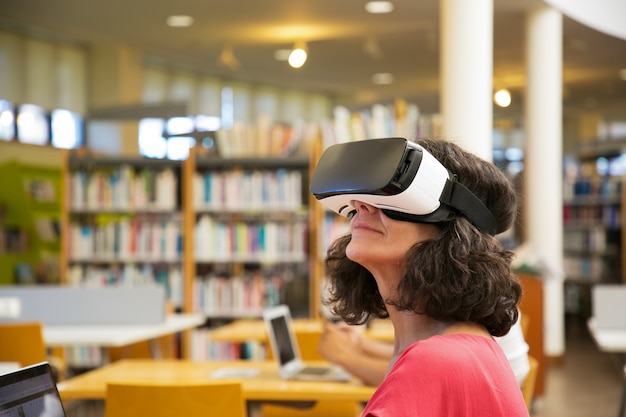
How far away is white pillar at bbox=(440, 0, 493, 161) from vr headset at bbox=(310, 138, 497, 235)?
14.5ft

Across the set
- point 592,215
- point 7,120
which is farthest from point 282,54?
point 592,215

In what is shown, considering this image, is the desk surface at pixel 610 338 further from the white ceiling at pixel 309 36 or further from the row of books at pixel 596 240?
the row of books at pixel 596 240

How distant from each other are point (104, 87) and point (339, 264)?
10789mm

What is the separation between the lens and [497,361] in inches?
47.9

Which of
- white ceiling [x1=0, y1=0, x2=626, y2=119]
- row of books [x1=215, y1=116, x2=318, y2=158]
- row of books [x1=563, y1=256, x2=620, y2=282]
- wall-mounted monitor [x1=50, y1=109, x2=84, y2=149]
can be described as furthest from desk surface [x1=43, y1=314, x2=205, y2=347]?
row of books [x1=563, y1=256, x2=620, y2=282]

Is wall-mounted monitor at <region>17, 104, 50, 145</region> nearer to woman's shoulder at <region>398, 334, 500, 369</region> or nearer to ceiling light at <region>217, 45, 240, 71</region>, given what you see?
ceiling light at <region>217, 45, 240, 71</region>

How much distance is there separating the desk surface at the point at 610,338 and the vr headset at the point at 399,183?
3.78 meters

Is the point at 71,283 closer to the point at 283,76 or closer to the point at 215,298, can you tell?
the point at 215,298

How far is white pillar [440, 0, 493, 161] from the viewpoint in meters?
5.70

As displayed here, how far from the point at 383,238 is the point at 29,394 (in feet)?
2.17

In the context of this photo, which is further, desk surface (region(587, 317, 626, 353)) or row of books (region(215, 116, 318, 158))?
row of books (region(215, 116, 318, 158))

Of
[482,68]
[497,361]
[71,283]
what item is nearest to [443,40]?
[482,68]

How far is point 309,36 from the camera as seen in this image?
11438mm

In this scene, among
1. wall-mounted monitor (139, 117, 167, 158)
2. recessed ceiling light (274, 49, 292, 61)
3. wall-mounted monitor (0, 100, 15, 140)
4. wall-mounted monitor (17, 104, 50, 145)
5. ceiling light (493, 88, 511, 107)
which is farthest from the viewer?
wall-mounted monitor (139, 117, 167, 158)
